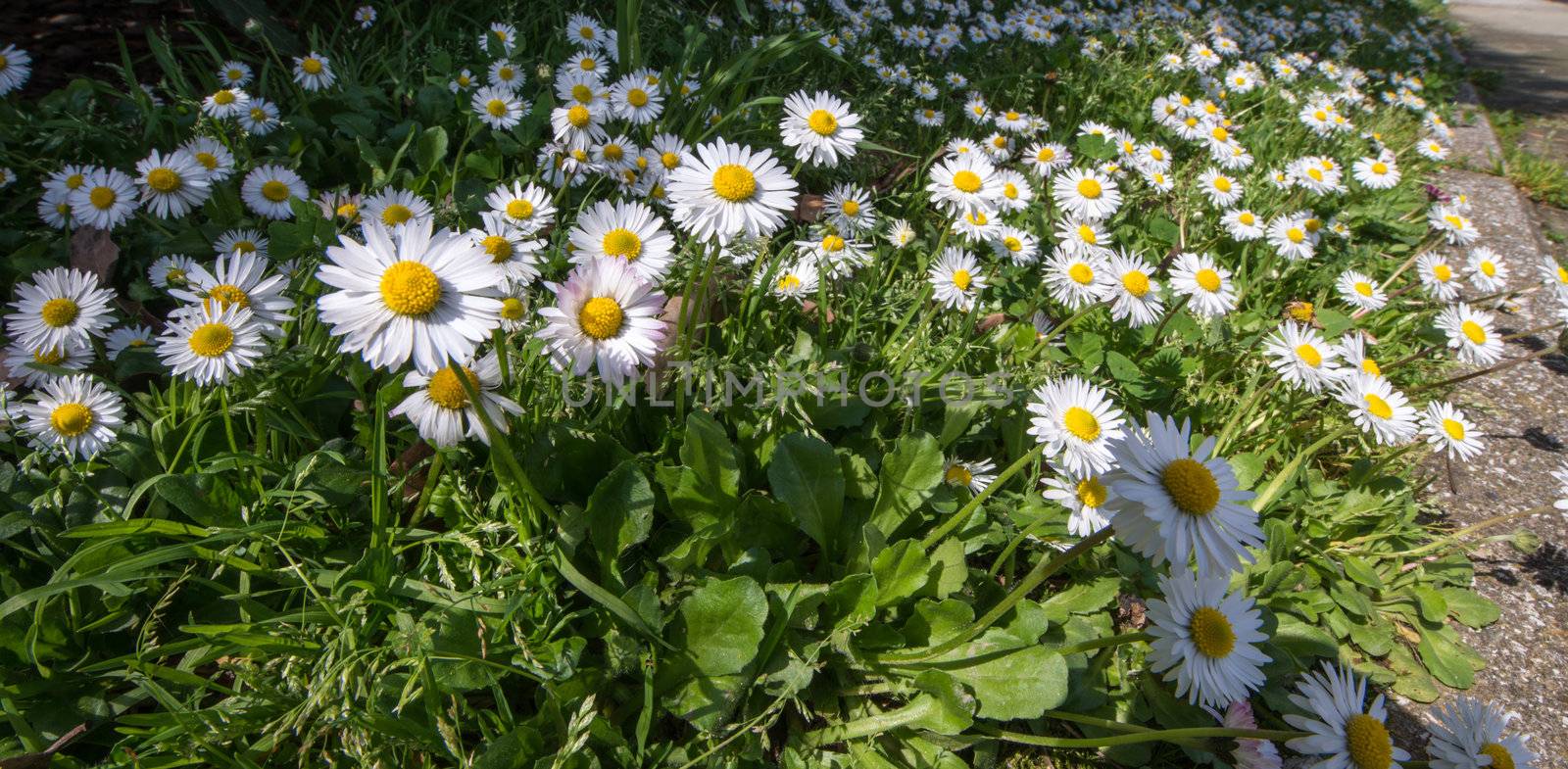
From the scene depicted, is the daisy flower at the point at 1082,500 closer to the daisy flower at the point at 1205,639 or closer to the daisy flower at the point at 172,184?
the daisy flower at the point at 1205,639

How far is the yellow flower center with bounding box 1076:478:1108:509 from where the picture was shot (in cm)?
171

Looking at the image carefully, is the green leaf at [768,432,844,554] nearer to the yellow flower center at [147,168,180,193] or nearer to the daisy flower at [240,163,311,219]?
the daisy flower at [240,163,311,219]

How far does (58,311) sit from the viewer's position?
5.23 ft

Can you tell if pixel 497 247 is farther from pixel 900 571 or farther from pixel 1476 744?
pixel 1476 744

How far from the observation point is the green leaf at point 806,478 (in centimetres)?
162

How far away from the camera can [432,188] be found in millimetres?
2322

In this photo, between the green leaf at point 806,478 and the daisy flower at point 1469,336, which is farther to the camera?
the daisy flower at point 1469,336

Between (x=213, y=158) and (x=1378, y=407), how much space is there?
311cm

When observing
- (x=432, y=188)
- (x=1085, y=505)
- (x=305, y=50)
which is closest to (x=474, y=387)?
(x=1085, y=505)

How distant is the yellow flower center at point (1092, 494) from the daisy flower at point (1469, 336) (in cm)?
167

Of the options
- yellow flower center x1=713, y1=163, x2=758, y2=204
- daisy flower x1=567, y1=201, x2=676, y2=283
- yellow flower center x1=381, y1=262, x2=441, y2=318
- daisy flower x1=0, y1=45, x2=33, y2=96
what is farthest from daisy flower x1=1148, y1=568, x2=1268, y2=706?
daisy flower x1=0, y1=45, x2=33, y2=96

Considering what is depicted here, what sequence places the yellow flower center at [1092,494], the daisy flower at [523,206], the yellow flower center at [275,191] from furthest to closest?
the yellow flower center at [275,191] < the daisy flower at [523,206] < the yellow flower center at [1092,494]

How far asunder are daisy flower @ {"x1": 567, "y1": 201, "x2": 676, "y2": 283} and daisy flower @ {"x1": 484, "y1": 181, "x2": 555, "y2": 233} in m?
0.29

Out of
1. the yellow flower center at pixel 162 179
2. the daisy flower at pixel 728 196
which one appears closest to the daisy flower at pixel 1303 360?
the daisy flower at pixel 728 196
